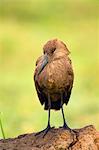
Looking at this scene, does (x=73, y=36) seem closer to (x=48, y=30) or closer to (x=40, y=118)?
(x=48, y=30)

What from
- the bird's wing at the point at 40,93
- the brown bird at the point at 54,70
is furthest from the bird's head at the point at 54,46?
the bird's wing at the point at 40,93

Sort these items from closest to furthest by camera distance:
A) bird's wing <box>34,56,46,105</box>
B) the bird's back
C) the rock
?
1. the rock
2. the bird's back
3. bird's wing <box>34,56,46,105</box>

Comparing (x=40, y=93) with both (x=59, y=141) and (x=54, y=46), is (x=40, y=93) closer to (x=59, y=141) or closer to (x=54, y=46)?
(x=54, y=46)

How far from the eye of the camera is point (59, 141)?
8203mm

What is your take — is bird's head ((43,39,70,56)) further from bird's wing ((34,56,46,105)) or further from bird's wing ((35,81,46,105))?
bird's wing ((35,81,46,105))

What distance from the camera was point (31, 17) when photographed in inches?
790

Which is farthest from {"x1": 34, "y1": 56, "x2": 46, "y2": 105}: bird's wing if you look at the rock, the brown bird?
the rock

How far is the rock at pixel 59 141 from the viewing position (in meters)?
8.17

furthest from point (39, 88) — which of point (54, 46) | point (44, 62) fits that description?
point (54, 46)

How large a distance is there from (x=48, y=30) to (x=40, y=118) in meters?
6.00

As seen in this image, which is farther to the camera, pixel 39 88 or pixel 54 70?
pixel 39 88

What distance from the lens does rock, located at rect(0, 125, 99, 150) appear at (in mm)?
8172

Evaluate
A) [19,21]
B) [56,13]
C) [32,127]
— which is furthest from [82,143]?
[56,13]

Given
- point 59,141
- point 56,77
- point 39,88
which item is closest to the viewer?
point 59,141
